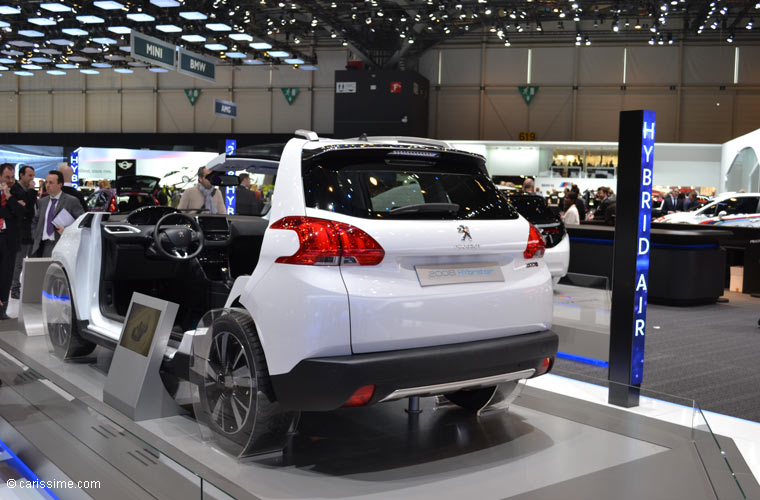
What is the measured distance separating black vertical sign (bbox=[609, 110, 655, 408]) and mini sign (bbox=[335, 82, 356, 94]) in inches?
656

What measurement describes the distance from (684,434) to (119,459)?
2.55m

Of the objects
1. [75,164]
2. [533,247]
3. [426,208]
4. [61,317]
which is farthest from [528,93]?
[426,208]

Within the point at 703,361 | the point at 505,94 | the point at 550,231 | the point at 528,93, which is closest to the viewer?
the point at 703,361

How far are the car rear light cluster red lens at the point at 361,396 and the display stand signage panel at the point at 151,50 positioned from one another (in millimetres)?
10866

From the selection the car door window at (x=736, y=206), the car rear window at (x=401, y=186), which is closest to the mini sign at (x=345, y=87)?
the car door window at (x=736, y=206)

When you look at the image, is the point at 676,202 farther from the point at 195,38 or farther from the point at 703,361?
the point at 703,361

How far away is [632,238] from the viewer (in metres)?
4.65

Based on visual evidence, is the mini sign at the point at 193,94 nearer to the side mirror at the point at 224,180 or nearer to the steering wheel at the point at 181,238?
the side mirror at the point at 224,180

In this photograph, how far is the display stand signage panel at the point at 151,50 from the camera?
1243cm

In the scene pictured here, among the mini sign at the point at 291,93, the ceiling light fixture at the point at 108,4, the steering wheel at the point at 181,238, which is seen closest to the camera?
the steering wheel at the point at 181,238

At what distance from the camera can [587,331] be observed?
5.84 m

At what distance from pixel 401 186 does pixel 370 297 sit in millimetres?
604

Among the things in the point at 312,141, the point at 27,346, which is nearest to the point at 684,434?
the point at 312,141

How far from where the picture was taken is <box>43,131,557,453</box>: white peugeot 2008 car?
9.16 feet
